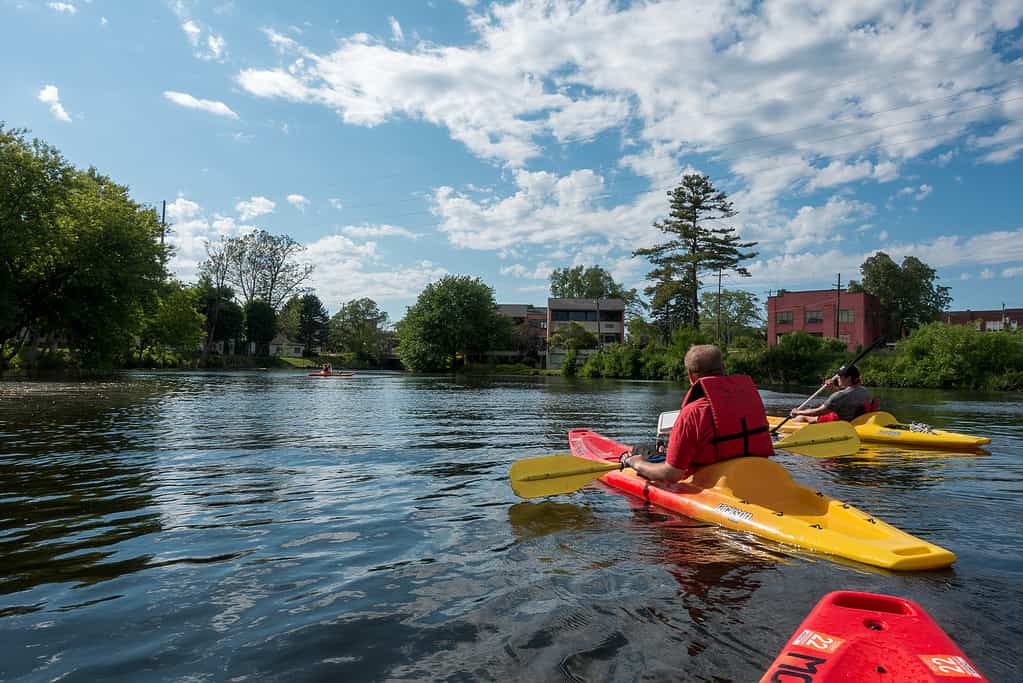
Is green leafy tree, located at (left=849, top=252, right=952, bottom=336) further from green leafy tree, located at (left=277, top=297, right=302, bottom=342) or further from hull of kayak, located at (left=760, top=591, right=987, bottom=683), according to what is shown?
hull of kayak, located at (left=760, top=591, right=987, bottom=683)

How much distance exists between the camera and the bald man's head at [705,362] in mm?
6090

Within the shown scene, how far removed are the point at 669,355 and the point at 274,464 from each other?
49.2 meters

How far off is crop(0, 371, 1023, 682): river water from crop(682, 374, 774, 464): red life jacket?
775 mm

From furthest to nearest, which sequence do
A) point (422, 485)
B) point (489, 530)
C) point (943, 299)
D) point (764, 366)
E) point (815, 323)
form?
point (943, 299)
point (815, 323)
point (764, 366)
point (422, 485)
point (489, 530)

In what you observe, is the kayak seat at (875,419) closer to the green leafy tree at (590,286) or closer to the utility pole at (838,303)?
the utility pole at (838,303)

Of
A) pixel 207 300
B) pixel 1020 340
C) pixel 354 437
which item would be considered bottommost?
pixel 354 437

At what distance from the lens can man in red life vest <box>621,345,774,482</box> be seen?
5.94 m

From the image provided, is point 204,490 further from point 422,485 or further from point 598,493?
point 598,493

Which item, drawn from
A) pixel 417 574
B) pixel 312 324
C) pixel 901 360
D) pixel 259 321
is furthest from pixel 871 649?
pixel 312 324

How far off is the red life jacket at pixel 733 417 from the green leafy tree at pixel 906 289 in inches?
3304

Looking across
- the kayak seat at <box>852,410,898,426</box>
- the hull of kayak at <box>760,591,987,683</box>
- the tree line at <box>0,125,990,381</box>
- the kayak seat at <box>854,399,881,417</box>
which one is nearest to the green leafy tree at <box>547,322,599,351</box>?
the tree line at <box>0,125,990,381</box>

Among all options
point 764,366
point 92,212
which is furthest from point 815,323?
point 92,212

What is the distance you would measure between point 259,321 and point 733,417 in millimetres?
79368

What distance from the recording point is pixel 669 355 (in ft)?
182
